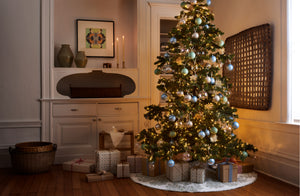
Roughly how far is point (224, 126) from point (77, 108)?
2030mm

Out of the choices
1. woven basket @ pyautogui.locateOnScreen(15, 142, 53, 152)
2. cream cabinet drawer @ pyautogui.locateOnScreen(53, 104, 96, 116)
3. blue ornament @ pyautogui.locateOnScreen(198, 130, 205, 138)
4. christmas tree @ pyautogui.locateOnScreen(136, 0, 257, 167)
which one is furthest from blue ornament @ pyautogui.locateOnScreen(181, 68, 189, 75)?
woven basket @ pyautogui.locateOnScreen(15, 142, 53, 152)

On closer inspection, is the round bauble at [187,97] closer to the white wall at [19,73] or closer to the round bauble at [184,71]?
the round bauble at [184,71]

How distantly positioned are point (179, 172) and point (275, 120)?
120cm

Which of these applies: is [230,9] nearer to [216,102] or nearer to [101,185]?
[216,102]

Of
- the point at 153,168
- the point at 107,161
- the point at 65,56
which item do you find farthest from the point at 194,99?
the point at 65,56

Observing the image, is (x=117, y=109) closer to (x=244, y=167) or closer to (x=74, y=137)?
(x=74, y=137)

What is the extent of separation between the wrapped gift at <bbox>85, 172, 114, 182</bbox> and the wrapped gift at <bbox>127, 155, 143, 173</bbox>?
29 cm

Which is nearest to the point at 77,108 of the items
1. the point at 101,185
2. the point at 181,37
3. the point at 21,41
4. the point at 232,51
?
the point at 21,41

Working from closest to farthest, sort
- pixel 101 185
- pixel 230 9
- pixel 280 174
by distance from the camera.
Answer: pixel 101 185 → pixel 280 174 → pixel 230 9

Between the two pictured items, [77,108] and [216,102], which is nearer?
[216,102]

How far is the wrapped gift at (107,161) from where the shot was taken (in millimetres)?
3627

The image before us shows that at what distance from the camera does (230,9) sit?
441 centimetres

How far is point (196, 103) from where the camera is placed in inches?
135

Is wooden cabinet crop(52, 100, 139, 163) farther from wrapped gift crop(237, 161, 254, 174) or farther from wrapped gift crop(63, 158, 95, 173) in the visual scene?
wrapped gift crop(237, 161, 254, 174)
